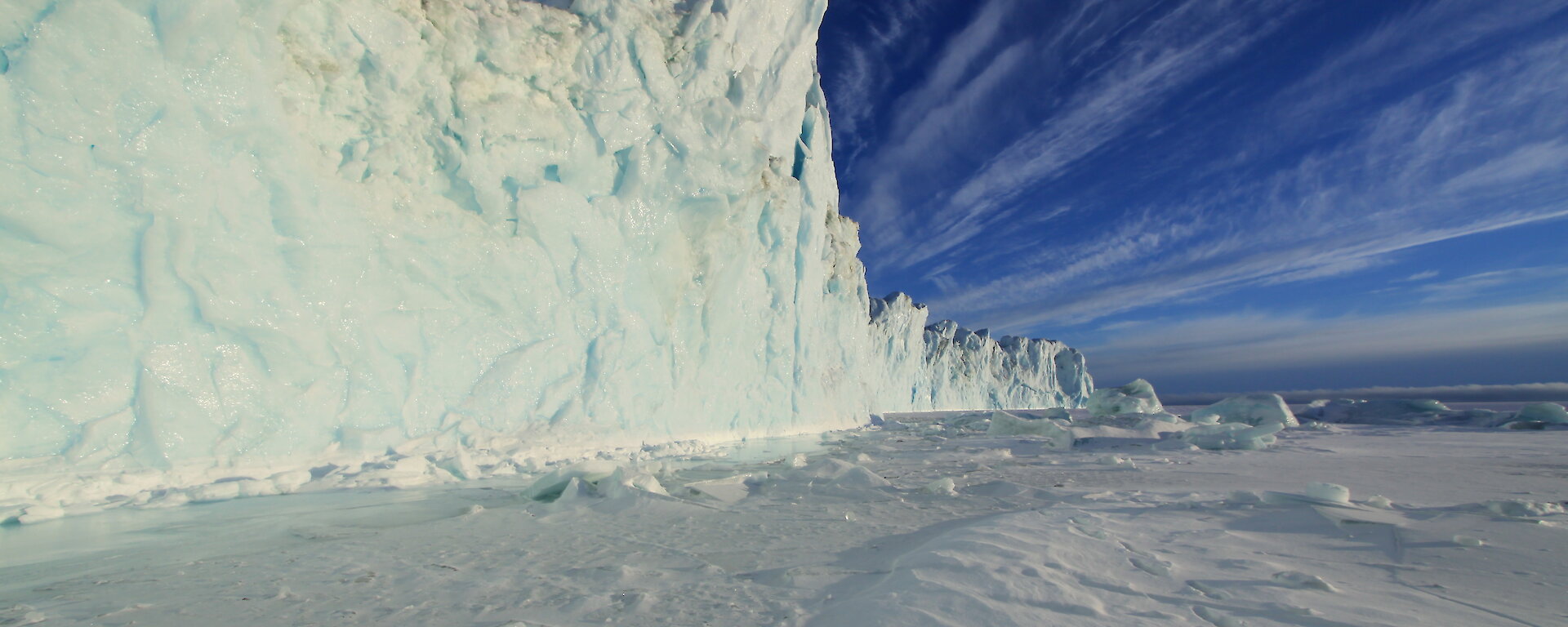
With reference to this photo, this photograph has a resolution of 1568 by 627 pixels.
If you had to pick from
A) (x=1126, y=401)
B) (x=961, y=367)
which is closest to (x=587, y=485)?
(x=1126, y=401)

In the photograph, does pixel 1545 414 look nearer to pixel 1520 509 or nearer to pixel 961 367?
pixel 1520 509

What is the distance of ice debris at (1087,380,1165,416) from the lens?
16188 mm

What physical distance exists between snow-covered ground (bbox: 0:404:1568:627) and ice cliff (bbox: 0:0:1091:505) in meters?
1.60

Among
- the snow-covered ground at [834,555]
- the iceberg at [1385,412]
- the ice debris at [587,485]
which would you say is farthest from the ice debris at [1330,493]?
the iceberg at [1385,412]

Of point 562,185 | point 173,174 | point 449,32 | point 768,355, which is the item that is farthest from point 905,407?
point 173,174

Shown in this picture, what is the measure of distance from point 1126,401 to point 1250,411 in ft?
11.3

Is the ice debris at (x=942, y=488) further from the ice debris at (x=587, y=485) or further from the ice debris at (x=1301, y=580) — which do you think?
the ice debris at (x=1301, y=580)

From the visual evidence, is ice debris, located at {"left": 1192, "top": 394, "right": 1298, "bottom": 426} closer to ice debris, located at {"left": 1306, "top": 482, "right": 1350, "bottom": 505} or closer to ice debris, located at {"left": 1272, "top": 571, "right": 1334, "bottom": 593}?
ice debris, located at {"left": 1306, "top": 482, "right": 1350, "bottom": 505}

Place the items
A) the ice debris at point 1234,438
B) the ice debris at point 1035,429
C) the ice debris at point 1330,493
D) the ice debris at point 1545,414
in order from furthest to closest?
the ice debris at point 1545,414 → the ice debris at point 1035,429 → the ice debris at point 1234,438 → the ice debris at point 1330,493

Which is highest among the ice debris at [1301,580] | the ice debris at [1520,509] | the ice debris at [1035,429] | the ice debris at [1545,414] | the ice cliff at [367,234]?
the ice cliff at [367,234]

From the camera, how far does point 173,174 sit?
5.74m

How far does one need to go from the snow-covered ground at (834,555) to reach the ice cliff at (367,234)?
1.60m

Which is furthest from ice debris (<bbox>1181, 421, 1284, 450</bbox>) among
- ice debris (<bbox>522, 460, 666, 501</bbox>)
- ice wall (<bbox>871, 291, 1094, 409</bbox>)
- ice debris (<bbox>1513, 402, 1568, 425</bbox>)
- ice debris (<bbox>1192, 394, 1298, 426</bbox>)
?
ice wall (<bbox>871, 291, 1094, 409</bbox>)

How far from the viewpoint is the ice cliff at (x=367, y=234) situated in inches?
205
